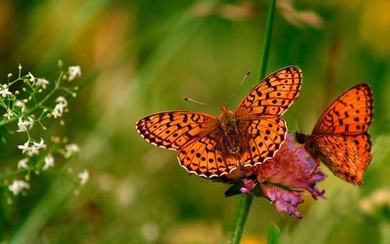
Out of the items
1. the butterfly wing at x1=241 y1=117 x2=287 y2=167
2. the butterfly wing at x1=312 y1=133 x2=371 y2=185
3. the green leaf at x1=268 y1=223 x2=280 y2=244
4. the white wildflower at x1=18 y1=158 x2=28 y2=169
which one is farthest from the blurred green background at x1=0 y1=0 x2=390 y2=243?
the green leaf at x1=268 y1=223 x2=280 y2=244

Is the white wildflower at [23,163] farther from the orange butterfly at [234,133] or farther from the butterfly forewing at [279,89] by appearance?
the butterfly forewing at [279,89]

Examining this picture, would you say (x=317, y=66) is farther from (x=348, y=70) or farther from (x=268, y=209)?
(x=268, y=209)

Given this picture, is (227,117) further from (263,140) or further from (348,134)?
(348,134)

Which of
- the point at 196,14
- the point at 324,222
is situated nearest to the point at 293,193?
the point at 324,222

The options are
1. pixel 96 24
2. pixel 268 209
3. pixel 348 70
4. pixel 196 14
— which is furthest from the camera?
pixel 96 24

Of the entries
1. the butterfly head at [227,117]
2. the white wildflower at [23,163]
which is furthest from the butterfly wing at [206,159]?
the white wildflower at [23,163]

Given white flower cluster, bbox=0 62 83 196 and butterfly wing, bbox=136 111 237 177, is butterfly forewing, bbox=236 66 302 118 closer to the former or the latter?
butterfly wing, bbox=136 111 237 177

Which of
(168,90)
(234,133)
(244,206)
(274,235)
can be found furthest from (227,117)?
(168,90)
